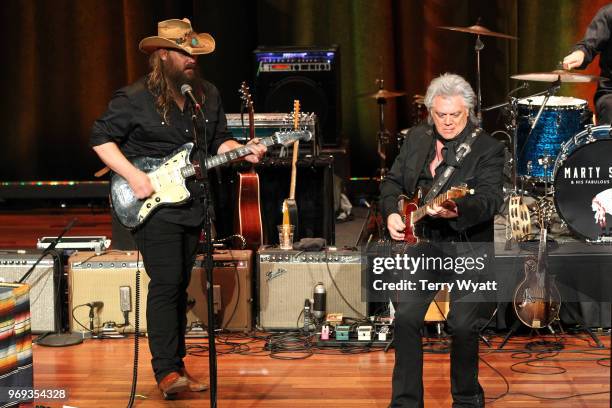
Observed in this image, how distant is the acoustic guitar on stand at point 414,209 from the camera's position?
5.04 m

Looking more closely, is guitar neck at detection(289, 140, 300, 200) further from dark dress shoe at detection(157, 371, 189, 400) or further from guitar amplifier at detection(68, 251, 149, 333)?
dark dress shoe at detection(157, 371, 189, 400)

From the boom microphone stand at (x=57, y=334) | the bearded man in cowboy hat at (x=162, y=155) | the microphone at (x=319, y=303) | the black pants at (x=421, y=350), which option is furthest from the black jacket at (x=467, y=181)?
the boom microphone stand at (x=57, y=334)

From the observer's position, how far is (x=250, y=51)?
10375 millimetres

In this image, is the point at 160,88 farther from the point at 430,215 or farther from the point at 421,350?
the point at 421,350

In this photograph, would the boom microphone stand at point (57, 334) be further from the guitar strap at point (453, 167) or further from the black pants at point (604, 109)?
the black pants at point (604, 109)

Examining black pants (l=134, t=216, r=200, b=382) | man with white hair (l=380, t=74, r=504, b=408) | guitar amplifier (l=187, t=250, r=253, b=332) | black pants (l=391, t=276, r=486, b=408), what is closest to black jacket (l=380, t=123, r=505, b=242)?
man with white hair (l=380, t=74, r=504, b=408)

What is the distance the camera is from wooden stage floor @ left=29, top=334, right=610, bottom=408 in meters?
5.78

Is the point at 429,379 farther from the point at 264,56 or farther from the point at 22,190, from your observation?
the point at 22,190

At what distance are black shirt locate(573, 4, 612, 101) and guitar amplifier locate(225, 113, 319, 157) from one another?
206cm

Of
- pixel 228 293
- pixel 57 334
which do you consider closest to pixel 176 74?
pixel 228 293

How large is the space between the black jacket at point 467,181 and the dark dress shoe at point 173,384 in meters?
1.44

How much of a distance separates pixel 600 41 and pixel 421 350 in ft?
12.1

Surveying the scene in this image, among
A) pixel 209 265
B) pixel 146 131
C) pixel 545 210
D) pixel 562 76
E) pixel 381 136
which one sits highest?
pixel 562 76

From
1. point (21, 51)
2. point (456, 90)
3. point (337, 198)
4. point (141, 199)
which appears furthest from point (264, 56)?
point (456, 90)
